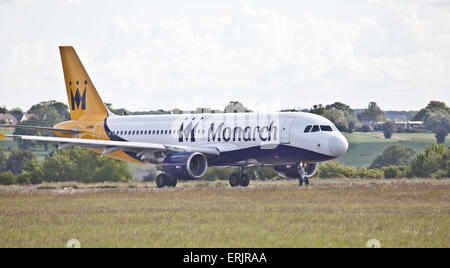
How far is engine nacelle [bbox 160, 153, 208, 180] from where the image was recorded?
39438mm

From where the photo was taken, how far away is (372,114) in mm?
119812

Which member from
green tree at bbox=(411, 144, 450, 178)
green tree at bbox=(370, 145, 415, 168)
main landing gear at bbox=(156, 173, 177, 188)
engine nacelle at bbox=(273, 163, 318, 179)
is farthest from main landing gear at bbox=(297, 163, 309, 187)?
green tree at bbox=(370, 145, 415, 168)

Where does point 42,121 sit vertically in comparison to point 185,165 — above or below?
above

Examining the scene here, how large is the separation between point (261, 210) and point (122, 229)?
627cm

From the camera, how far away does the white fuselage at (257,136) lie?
39.3m

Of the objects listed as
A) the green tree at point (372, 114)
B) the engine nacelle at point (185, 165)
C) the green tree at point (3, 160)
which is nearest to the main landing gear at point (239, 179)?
the engine nacelle at point (185, 165)

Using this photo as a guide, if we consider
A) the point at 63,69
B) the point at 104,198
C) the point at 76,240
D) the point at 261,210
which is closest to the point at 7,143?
the point at 63,69

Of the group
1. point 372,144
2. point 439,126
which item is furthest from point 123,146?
point 439,126

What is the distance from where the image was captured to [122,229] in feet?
70.9

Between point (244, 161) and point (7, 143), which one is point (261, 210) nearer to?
point (244, 161)

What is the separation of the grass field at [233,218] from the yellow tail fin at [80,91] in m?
15.0

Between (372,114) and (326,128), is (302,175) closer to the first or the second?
(326,128)

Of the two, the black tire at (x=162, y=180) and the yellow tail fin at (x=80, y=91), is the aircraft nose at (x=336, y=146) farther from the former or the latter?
the yellow tail fin at (x=80, y=91)

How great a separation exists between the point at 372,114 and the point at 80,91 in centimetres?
7605
